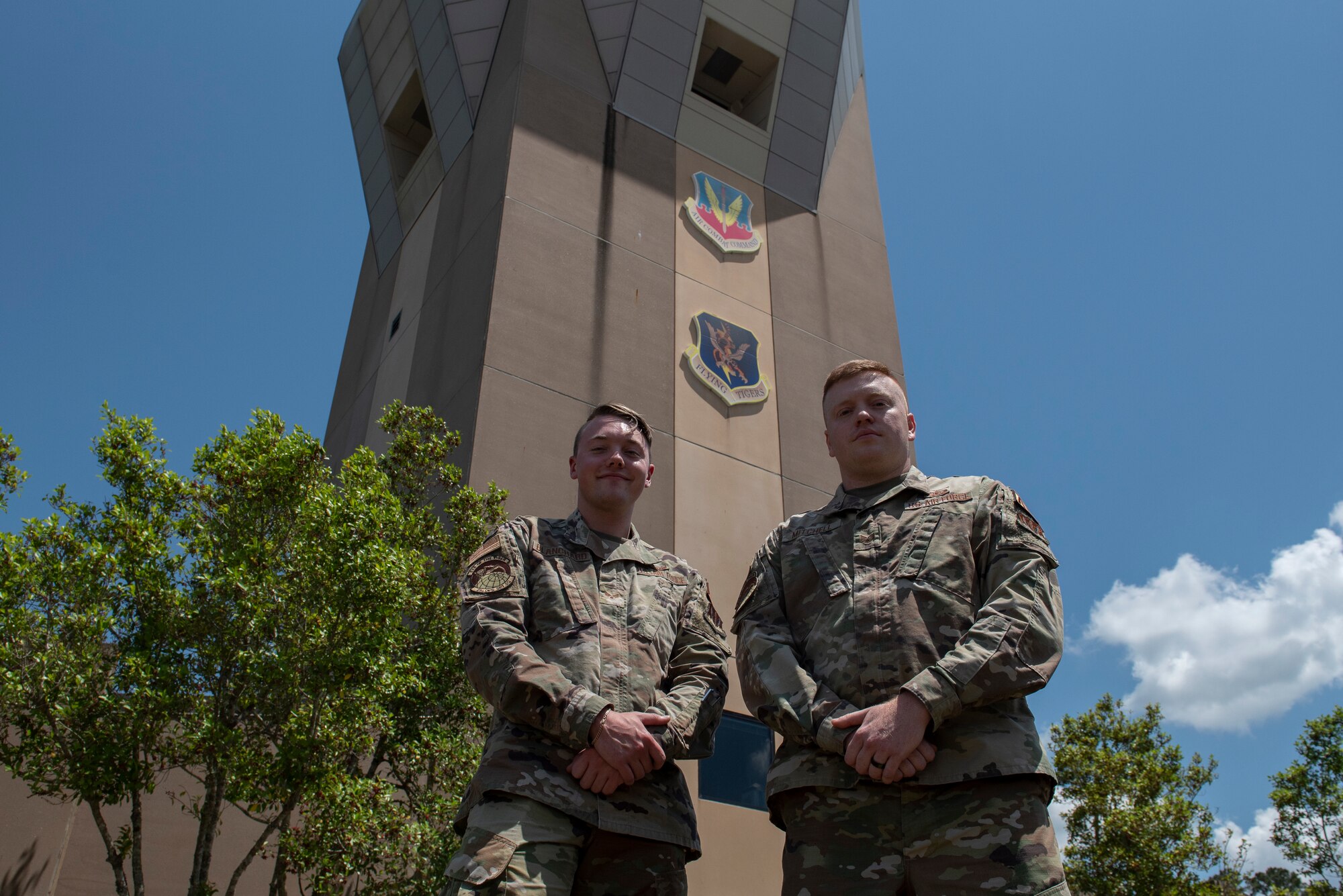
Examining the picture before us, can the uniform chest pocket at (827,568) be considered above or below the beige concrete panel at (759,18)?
below

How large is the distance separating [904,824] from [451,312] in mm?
10799

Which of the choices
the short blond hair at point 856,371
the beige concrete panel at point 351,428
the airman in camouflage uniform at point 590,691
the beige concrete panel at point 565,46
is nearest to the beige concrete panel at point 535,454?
the beige concrete panel at point 351,428

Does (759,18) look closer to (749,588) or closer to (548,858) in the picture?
(749,588)

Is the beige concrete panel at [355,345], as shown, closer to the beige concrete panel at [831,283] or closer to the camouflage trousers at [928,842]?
the beige concrete panel at [831,283]

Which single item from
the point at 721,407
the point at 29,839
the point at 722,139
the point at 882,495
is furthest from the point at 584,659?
the point at 722,139

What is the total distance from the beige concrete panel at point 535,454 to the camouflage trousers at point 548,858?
7172 millimetres

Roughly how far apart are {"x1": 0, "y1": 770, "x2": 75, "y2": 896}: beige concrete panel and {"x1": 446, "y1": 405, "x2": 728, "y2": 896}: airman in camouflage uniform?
788 cm

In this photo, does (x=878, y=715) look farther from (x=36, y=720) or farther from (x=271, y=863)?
(x=271, y=863)

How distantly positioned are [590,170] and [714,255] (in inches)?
83.2

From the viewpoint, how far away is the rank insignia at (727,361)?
1255 centimetres

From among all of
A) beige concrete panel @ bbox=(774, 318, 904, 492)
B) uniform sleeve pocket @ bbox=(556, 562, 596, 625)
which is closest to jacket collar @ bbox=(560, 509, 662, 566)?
uniform sleeve pocket @ bbox=(556, 562, 596, 625)

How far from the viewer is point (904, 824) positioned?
2.46 meters

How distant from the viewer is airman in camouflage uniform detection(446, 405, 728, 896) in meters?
2.70

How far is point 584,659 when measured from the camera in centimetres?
305
